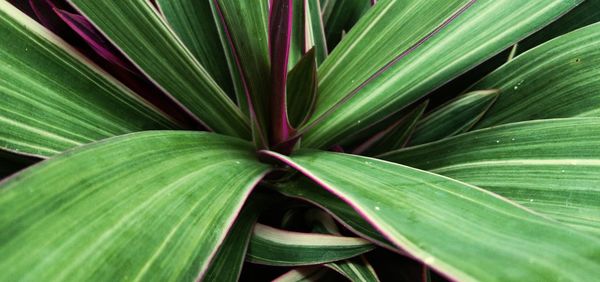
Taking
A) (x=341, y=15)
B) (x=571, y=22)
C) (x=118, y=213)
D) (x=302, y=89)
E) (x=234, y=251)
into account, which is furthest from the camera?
(x=341, y=15)

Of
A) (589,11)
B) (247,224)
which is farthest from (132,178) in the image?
(589,11)

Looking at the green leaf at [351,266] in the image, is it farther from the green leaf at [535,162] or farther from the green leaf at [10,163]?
the green leaf at [10,163]

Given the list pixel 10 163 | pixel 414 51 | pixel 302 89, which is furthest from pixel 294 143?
pixel 10 163

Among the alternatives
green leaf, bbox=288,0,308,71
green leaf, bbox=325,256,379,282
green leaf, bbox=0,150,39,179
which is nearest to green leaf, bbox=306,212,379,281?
green leaf, bbox=325,256,379,282

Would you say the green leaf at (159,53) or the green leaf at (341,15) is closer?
the green leaf at (159,53)

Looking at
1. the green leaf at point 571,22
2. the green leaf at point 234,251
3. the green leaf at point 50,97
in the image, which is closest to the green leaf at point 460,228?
the green leaf at point 234,251

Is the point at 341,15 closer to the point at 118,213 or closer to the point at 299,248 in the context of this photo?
the point at 299,248
